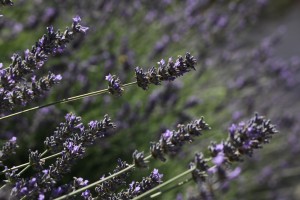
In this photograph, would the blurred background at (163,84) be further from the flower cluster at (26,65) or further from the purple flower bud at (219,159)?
the purple flower bud at (219,159)

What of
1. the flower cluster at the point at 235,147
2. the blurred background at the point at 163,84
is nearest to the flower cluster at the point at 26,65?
the flower cluster at the point at 235,147

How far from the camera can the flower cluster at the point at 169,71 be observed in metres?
1.39

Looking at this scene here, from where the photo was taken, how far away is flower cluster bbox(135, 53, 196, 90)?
4.56 feet

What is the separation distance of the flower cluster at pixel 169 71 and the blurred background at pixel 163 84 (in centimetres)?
93

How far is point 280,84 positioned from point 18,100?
261cm

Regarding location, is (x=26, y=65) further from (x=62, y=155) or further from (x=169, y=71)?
(x=169, y=71)

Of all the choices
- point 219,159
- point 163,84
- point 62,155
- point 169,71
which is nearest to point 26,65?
point 62,155

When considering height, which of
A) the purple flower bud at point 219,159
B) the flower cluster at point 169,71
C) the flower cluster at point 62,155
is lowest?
the purple flower bud at point 219,159

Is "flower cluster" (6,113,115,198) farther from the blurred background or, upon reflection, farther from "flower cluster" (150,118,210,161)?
the blurred background

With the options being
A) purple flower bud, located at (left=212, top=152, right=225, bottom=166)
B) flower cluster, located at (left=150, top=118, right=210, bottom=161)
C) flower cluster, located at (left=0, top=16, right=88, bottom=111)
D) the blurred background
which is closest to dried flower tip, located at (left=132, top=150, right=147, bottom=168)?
flower cluster, located at (left=150, top=118, right=210, bottom=161)

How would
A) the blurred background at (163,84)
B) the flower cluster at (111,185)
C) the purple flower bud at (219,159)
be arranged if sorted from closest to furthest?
1. the purple flower bud at (219,159)
2. the flower cluster at (111,185)
3. the blurred background at (163,84)

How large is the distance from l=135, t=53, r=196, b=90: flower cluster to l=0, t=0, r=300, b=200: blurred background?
0.93 metres

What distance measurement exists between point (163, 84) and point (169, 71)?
1.91 m

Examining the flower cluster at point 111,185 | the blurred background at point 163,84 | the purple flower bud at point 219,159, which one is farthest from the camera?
the blurred background at point 163,84
